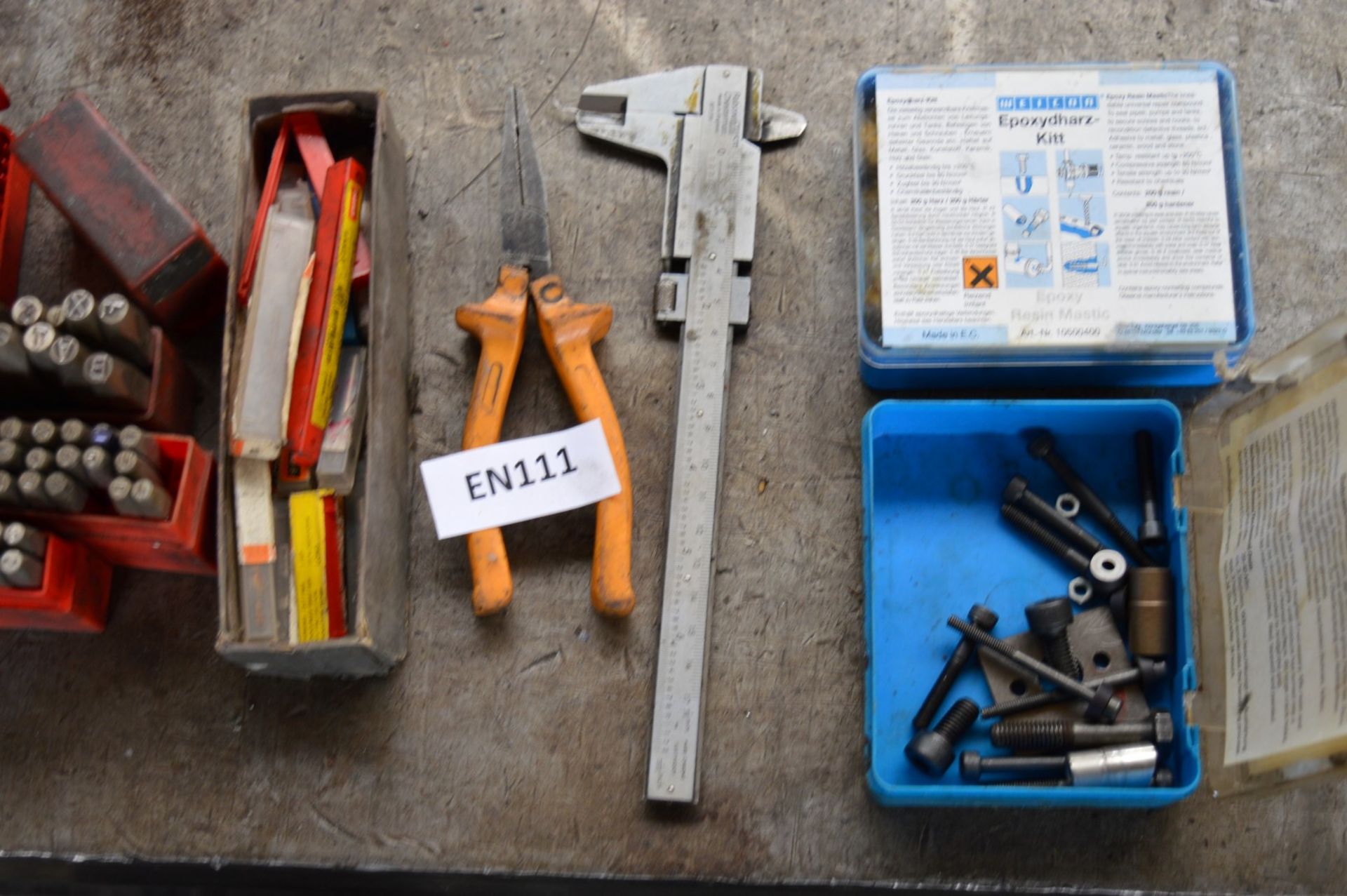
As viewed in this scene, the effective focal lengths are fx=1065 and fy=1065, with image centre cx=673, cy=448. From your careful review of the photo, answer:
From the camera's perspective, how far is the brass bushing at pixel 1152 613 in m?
1.14

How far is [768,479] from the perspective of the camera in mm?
1255

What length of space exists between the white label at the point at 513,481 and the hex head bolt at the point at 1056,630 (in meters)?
0.49

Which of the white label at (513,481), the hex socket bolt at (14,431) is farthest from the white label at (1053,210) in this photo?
the hex socket bolt at (14,431)

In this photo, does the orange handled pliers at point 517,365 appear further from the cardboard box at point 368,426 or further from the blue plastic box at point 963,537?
the blue plastic box at point 963,537

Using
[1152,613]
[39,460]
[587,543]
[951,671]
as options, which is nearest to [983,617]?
[951,671]

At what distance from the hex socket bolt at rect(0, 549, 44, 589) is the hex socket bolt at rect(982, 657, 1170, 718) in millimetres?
1003

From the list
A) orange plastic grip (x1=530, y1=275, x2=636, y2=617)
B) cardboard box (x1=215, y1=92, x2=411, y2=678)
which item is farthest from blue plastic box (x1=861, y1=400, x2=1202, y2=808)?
cardboard box (x1=215, y1=92, x2=411, y2=678)

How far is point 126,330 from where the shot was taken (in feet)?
3.67

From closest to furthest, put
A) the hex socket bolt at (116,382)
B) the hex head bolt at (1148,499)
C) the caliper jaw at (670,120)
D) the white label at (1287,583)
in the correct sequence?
the white label at (1287,583), the hex socket bolt at (116,382), the hex head bolt at (1148,499), the caliper jaw at (670,120)

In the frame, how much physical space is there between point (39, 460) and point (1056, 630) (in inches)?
41.9

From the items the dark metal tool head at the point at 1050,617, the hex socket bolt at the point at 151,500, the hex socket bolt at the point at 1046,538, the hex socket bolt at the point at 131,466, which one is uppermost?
the hex socket bolt at the point at 131,466

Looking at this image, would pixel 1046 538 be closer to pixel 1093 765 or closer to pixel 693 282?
pixel 1093 765

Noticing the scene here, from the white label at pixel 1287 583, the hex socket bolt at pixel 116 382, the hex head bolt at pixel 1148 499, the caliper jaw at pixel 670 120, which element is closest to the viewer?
the white label at pixel 1287 583

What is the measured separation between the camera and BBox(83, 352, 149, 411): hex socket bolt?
109cm
